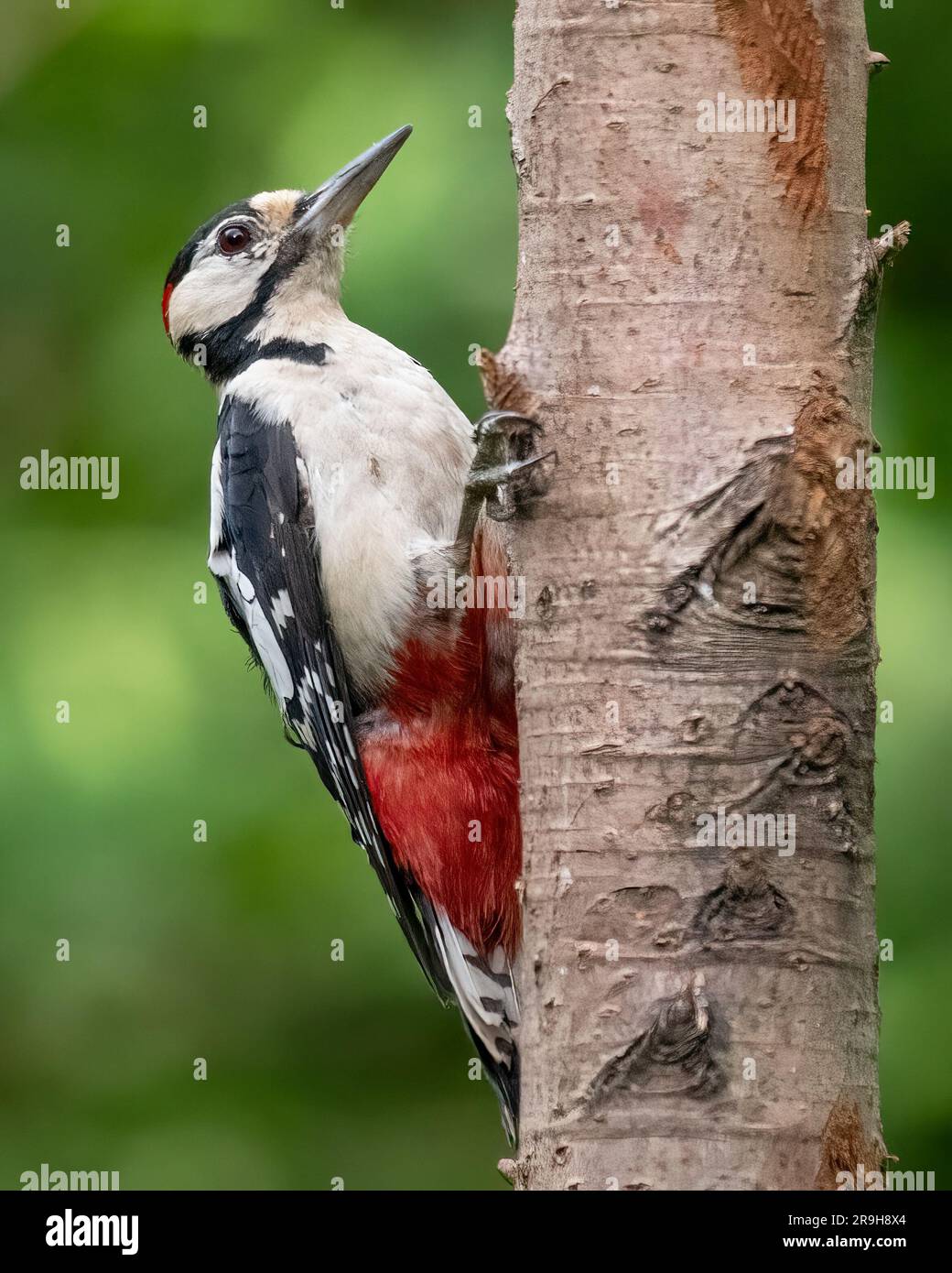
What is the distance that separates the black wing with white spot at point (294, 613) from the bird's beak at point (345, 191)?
52cm

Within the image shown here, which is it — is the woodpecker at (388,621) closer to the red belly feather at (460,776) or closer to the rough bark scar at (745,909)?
the red belly feather at (460,776)

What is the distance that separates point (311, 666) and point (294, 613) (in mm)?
124

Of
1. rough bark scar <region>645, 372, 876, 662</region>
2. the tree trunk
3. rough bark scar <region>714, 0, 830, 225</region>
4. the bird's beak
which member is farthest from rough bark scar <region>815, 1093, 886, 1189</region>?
the bird's beak

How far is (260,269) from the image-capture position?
3719 mm

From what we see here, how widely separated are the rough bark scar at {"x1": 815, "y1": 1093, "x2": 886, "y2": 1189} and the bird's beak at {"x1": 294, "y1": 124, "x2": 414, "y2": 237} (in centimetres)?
243

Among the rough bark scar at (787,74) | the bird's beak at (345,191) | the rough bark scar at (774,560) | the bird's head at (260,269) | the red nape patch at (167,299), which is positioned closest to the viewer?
the rough bark scar at (774,560)

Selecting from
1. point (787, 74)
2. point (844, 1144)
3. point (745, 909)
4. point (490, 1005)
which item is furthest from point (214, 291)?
point (844, 1144)

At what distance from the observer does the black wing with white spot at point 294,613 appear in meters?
3.34

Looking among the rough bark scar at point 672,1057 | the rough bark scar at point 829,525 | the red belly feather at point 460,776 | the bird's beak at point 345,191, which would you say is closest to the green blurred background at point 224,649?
the bird's beak at point 345,191

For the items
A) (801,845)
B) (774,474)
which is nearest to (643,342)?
(774,474)

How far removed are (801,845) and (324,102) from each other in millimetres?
2633

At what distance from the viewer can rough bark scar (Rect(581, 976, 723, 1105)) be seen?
1.86 m

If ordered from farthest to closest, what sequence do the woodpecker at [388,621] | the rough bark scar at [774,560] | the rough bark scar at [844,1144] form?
the woodpecker at [388,621] → the rough bark scar at [774,560] → the rough bark scar at [844,1144]

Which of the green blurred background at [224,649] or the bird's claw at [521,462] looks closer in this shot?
the bird's claw at [521,462]
